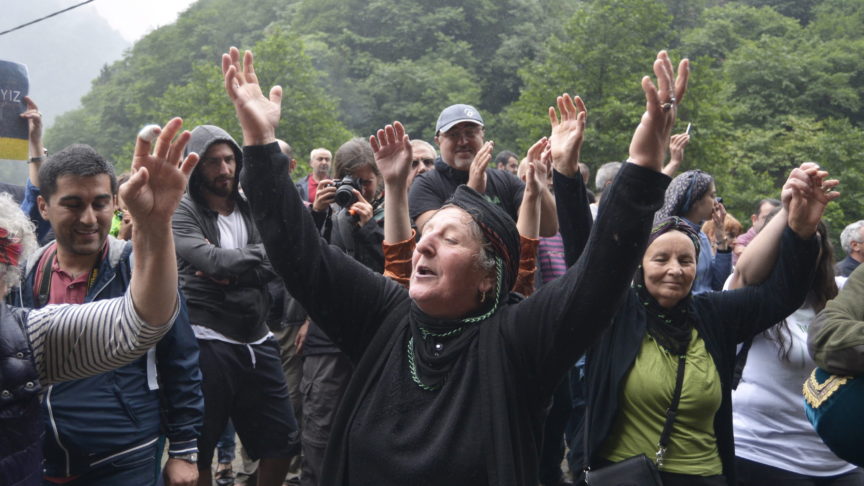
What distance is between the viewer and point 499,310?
89.4 inches

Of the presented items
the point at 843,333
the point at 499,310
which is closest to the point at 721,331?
the point at 843,333

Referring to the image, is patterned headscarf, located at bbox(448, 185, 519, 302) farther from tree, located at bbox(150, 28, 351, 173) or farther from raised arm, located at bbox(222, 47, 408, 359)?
tree, located at bbox(150, 28, 351, 173)

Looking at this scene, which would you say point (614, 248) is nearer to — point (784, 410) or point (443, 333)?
point (443, 333)

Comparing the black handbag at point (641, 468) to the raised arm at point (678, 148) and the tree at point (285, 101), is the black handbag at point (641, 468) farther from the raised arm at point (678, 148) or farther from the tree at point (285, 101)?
the tree at point (285, 101)

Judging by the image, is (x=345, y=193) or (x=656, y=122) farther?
(x=345, y=193)

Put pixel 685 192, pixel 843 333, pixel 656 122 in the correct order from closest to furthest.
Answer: pixel 656 122 < pixel 843 333 < pixel 685 192

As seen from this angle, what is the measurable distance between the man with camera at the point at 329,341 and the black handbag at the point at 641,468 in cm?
164

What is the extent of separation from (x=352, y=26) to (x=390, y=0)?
14.1 feet

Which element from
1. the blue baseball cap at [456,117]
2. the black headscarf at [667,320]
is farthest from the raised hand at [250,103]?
the blue baseball cap at [456,117]

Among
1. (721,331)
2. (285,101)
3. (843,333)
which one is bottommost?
(721,331)

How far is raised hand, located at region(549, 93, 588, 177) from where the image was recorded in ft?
8.60

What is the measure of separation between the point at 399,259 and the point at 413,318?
998 mm

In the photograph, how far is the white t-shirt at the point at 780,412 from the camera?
3633 mm

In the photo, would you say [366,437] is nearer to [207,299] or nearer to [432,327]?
[432,327]
